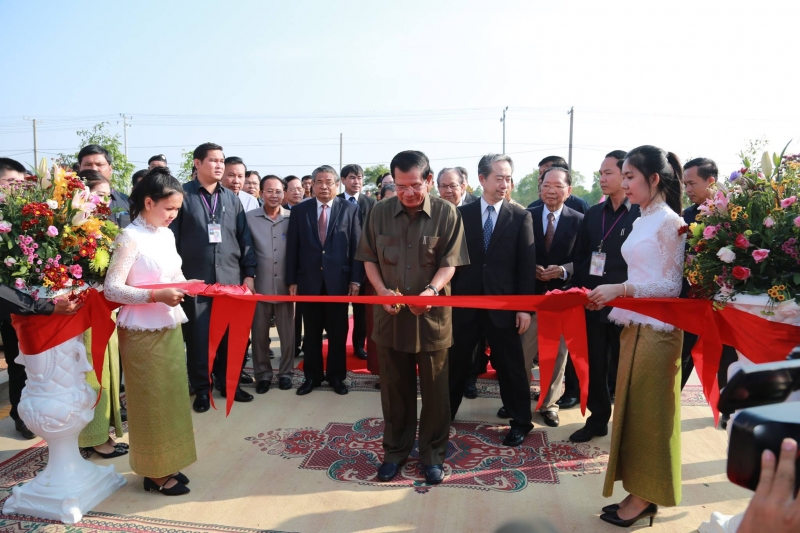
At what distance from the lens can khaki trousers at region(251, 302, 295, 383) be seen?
4621mm

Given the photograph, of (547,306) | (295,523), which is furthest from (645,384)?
(295,523)

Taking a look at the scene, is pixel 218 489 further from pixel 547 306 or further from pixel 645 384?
pixel 645 384

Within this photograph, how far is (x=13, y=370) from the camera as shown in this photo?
3.75 metres

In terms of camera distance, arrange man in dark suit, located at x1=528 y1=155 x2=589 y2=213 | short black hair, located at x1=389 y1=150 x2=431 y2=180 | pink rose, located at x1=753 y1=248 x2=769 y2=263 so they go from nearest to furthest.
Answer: pink rose, located at x1=753 y1=248 x2=769 y2=263, short black hair, located at x1=389 y1=150 x2=431 y2=180, man in dark suit, located at x1=528 y1=155 x2=589 y2=213

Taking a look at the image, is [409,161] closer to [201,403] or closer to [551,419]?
[551,419]

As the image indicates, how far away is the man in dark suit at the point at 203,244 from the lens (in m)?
4.16

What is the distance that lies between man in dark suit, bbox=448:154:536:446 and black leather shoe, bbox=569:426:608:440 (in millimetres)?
275

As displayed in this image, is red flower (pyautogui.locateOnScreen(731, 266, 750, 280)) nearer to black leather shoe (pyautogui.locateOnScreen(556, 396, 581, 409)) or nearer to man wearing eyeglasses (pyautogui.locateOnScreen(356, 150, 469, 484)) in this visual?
man wearing eyeglasses (pyautogui.locateOnScreen(356, 150, 469, 484))

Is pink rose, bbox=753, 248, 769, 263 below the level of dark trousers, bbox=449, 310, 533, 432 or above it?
above

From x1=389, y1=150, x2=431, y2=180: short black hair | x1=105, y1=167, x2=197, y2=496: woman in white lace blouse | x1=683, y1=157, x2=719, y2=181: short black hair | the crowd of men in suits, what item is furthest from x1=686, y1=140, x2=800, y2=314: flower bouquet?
x1=105, y1=167, x2=197, y2=496: woman in white lace blouse

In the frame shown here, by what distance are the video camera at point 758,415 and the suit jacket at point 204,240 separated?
12.5ft

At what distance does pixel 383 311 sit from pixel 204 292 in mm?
931

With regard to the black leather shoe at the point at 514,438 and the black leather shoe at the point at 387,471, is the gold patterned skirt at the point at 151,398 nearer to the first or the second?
the black leather shoe at the point at 387,471

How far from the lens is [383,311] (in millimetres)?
3078
